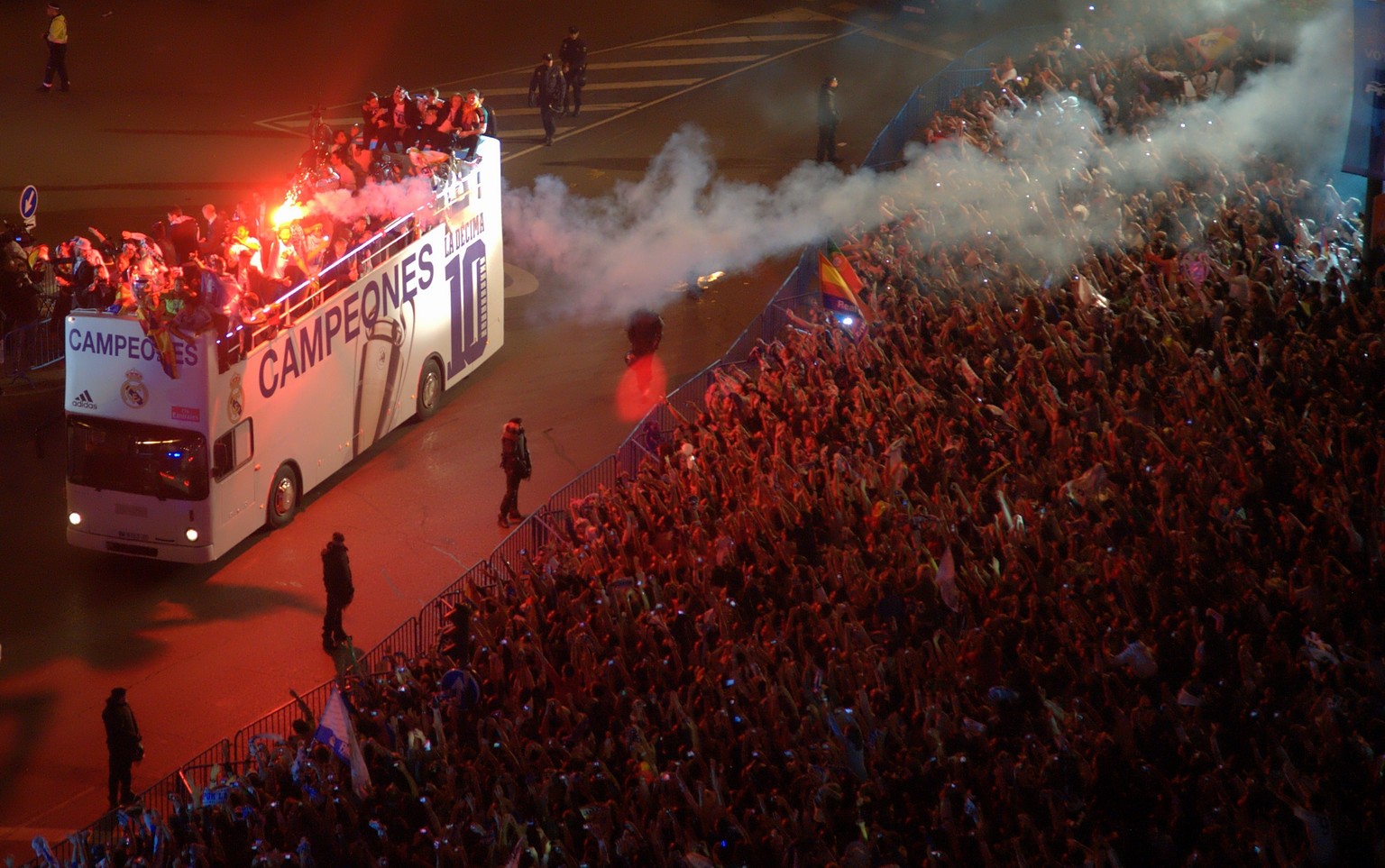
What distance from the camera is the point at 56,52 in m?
27.2

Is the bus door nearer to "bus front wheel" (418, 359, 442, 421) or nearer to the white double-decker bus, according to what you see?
the white double-decker bus

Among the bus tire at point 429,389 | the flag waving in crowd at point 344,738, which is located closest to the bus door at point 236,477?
the bus tire at point 429,389

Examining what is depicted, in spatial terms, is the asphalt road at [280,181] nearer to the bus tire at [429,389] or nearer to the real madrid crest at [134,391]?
the bus tire at [429,389]

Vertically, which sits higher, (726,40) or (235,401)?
(726,40)

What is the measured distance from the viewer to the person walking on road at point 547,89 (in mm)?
26125

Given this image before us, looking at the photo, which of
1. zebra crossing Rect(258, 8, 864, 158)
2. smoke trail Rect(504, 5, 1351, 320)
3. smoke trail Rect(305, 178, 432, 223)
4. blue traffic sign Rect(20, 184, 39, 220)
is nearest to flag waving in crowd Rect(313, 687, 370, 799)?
smoke trail Rect(504, 5, 1351, 320)

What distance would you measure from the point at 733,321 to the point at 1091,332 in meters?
9.04

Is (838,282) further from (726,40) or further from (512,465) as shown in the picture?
(726,40)

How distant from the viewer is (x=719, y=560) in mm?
10391

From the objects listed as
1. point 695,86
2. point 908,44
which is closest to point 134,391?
point 695,86

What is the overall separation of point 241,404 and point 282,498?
147 cm

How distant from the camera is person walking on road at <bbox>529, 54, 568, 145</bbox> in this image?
26125 mm

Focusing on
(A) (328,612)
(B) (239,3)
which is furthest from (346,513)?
(B) (239,3)

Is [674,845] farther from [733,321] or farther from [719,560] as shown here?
[733,321]
